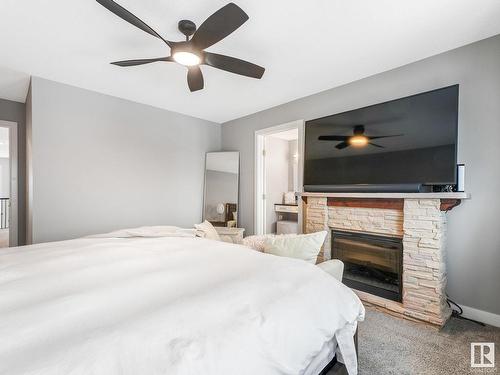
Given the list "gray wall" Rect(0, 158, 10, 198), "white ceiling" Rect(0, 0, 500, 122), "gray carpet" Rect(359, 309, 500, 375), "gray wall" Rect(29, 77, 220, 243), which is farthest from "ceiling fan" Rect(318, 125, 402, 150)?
"gray wall" Rect(0, 158, 10, 198)

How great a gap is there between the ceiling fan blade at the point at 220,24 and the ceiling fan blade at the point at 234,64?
17 cm

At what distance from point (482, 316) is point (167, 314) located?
2.78 m

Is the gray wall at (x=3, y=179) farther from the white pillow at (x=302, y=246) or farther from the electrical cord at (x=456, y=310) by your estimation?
the electrical cord at (x=456, y=310)

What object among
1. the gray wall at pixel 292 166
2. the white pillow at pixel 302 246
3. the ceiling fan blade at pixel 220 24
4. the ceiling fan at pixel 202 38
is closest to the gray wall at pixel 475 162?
the white pillow at pixel 302 246

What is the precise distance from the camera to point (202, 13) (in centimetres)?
192

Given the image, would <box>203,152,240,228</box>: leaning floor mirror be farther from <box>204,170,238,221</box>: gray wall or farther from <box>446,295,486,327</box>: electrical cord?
<box>446,295,486,327</box>: electrical cord

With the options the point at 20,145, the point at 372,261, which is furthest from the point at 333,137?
the point at 20,145

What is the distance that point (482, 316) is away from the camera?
87.2 inches

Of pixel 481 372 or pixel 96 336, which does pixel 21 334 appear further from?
pixel 481 372

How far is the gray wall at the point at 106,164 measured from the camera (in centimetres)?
303

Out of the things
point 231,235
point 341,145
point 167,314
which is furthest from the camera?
point 231,235

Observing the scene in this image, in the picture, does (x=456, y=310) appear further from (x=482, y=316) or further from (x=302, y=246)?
(x=302, y=246)

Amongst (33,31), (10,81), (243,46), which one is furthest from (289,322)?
(10,81)

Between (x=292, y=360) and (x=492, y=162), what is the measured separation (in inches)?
96.8
